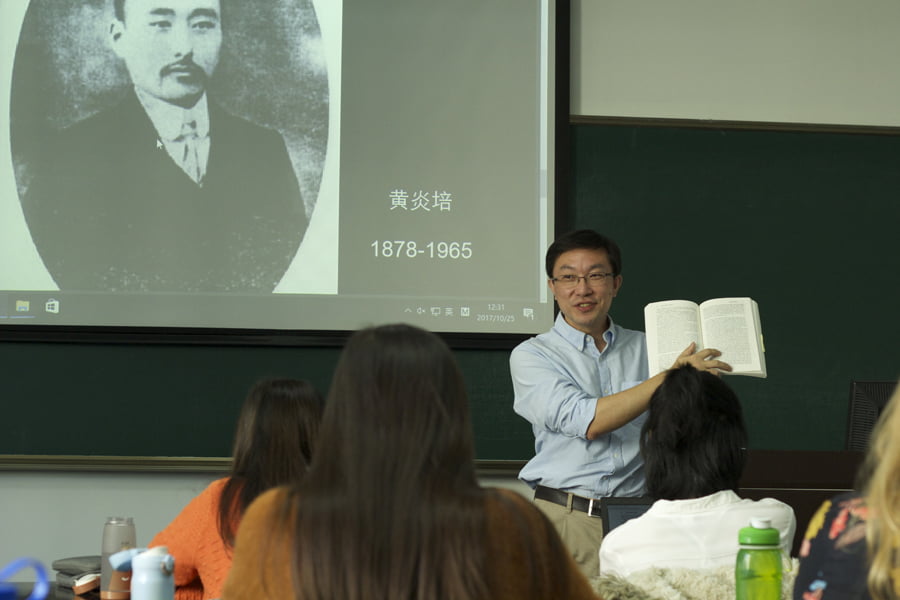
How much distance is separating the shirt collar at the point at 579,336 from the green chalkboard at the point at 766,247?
3.08 ft

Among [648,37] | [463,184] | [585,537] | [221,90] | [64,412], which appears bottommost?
[585,537]

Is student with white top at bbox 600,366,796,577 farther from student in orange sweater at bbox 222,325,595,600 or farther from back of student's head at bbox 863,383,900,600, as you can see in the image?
back of student's head at bbox 863,383,900,600

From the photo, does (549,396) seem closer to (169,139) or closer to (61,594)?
(61,594)

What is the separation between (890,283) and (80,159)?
322 centimetres

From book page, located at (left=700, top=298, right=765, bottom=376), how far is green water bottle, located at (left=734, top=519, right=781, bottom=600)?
1062 millimetres

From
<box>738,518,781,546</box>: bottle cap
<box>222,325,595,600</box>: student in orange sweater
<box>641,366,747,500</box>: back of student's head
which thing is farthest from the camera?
<box>641,366,747,500</box>: back of student's head

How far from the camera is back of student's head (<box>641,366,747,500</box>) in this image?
200 cm

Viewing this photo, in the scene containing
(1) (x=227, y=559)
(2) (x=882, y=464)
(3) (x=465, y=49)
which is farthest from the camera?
(3) (x=465, y=49)

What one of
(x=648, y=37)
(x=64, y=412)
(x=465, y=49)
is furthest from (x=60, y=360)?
(x=648, y=37)

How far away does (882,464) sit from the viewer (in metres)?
1.12

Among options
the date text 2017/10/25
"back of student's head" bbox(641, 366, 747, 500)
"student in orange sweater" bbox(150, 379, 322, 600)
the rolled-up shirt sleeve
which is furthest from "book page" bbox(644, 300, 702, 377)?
the date text 2017/10/25

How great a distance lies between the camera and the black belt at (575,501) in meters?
2.75

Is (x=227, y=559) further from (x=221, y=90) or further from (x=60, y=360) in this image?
(x=221, y=90)

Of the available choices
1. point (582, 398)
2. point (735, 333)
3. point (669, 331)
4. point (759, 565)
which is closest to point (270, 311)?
point (582, 398)
